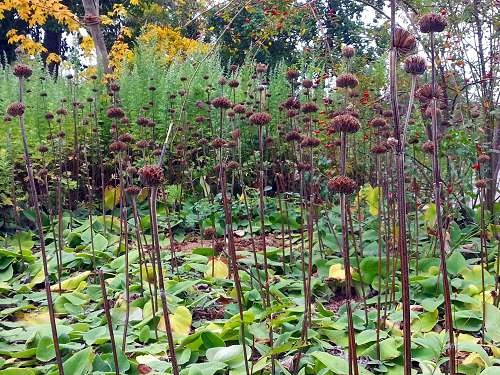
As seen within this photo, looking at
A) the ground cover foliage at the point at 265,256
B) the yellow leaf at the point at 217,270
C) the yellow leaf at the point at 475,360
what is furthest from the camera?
the yellow leaf at the point at 217,270

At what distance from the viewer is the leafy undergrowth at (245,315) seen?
6.13 feet

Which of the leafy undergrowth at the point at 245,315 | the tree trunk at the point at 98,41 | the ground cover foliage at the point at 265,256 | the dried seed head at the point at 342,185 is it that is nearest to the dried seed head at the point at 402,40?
the ground cover foliage at the point at 265,256

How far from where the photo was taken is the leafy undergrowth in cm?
187

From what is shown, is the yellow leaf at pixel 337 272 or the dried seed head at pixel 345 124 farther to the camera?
the yellow leaf at pixel 337 272

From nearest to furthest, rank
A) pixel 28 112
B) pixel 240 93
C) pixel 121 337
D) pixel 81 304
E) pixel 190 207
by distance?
pixel 121 337
pixel 81 304
pixel 190 207
pixel 28 112
pixel 240 93

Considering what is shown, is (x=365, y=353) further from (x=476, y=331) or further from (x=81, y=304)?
(x=81, y=304)

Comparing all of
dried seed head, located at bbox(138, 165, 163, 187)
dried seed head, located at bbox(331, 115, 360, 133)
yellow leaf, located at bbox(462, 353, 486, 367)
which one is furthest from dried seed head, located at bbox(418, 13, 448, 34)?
yellow leaf, located at bbox(462, 353, 486, 367)

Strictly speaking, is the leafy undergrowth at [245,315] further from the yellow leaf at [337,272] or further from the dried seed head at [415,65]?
the dried seed head at [415,65]

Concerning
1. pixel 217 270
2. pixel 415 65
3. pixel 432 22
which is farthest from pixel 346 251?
pixel 217 270

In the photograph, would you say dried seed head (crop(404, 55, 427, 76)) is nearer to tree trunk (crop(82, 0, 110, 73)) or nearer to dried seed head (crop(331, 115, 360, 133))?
dried seed head (crop(331, 115, 360, 133))

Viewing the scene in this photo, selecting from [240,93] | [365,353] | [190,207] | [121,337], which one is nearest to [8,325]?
[121,337]

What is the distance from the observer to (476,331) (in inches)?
86.2

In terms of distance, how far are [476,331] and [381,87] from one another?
127 inches

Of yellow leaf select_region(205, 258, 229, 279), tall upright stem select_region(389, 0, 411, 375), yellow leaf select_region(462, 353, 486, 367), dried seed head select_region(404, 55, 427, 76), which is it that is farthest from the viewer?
yellow leaf select_region(205, 258, 229, 279)
